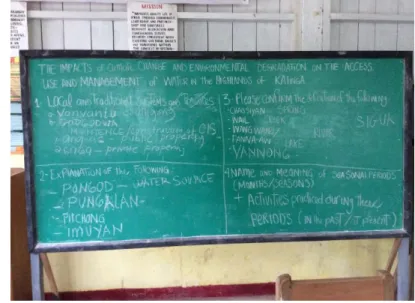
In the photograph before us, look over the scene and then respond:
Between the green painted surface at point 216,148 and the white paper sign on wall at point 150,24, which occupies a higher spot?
the white paper sign on wall at point 150,24

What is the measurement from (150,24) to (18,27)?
2.71 ft

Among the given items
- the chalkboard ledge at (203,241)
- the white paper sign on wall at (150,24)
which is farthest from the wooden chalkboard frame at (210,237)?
the white paper sign on wall at (150,24)

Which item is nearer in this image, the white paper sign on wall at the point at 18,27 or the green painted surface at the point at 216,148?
the green painted surface at the point at 216,148

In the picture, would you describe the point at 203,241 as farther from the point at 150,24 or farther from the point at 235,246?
the point at 150,24

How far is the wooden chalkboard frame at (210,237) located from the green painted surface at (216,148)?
30 mm

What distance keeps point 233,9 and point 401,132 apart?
129cm

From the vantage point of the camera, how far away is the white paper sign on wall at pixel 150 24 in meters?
2.26

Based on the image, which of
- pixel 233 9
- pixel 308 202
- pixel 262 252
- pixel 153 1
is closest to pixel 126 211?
pixel 308 202

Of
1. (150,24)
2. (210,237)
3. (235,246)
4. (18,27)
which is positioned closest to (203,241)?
(210,237)

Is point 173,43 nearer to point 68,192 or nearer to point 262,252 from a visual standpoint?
point 68,192

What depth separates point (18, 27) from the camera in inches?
87.3

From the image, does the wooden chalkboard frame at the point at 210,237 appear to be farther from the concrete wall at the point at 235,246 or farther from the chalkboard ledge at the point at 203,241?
the concrete wall at the point at 235,246

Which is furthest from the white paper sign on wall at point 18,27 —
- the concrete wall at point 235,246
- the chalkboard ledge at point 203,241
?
the chalkboard ledge at point 203,241

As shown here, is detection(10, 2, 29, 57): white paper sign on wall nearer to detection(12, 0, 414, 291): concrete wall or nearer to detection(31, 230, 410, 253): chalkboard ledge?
detection(12, 0, 414, 291): concrete wall
